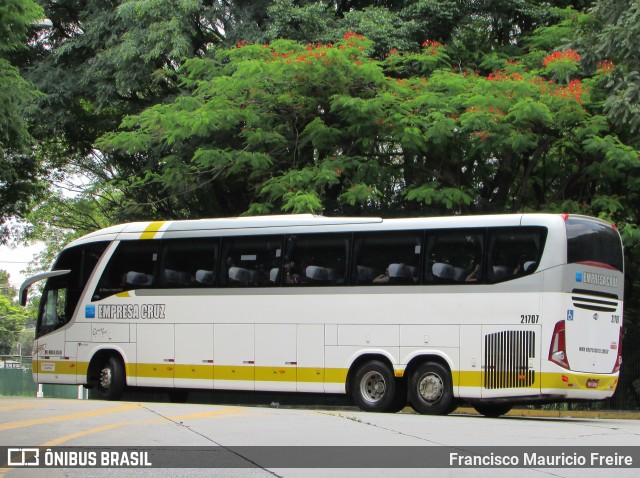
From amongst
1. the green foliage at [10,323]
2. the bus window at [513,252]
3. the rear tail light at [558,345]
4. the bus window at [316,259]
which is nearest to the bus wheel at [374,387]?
the bus window at [316,259]

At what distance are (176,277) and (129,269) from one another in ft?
4.18

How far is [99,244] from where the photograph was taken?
75.0 ft

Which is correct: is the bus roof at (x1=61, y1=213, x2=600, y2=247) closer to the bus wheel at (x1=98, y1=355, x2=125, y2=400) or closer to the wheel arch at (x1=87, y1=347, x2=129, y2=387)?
the wheel arch at (x1=87, y1=347, x2=129, y2=387)

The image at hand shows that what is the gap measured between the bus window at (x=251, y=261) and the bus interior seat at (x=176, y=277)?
91 centimetres

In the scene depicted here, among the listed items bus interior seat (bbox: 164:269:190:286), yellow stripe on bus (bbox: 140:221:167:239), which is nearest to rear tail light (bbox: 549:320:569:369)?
bus interior seat (bbox: 164:269:190:286)

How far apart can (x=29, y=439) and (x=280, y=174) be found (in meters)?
13.4

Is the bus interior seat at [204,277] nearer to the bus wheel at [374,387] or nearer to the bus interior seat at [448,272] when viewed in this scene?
the bus wheel at [374,387]

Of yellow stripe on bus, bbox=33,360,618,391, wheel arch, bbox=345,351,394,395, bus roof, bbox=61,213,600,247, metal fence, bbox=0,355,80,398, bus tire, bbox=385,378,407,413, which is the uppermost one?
bus roof, bbox=61,213,600,247

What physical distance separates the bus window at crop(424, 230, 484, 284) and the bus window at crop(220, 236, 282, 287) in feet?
10.1

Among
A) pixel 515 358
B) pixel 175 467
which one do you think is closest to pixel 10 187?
pixel 515 358

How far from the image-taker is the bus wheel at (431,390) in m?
18.4

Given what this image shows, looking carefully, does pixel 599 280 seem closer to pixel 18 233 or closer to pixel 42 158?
pixel 42 158

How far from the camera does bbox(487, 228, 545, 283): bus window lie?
17.6 m

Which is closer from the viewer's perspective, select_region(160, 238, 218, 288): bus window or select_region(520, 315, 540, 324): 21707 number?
select_region(520, 315, 540, 324): 21707 number
